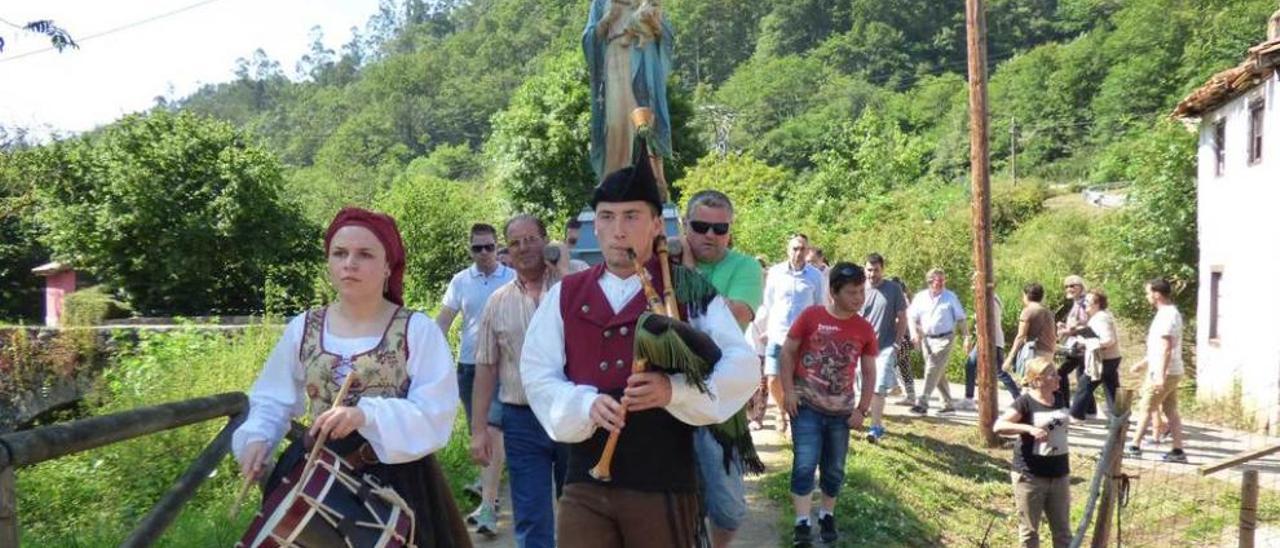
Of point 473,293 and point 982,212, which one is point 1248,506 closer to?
point 473,293

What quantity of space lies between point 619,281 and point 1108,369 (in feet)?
34.6

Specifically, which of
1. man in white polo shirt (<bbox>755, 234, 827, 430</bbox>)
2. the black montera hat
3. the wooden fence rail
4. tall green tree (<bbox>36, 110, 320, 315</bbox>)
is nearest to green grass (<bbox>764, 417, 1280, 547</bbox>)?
man in white polo shirt (<bbox>755, 234, 827, 430</bbox>)

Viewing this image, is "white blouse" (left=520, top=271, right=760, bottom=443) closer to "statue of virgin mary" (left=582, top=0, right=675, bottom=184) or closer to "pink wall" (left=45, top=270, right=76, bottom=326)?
"statue of virgin mary" (left=582, top=0, right=675, bottom=184)

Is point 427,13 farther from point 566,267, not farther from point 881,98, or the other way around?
point 566,267

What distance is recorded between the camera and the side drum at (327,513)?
10.0 ft

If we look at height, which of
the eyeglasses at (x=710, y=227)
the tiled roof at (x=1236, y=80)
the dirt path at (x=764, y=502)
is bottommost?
the dirt path at (x=764, y=502)

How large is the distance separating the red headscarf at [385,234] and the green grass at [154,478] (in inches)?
80.0

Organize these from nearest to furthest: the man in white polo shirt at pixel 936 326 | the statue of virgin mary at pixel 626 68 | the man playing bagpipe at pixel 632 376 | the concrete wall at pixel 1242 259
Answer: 1. the man playing bagpipe at pixel 632 376
2. the statue of virgin mary at pixel 626 68
3. the man in white polo shirt at pixel 936 326
4. the concrete wall at pixel 1242 259

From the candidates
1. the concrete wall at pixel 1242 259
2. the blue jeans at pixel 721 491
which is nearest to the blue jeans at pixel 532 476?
the blue jeans at pixel 721 491

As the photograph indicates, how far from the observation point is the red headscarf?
11.5ft

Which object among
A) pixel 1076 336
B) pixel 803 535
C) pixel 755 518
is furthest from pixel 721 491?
pixel 1076 336

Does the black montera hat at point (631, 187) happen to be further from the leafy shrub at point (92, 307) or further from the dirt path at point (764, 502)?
the leafy shrub at point (92, 307)

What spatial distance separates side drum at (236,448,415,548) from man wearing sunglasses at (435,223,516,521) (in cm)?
389

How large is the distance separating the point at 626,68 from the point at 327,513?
514 cm
